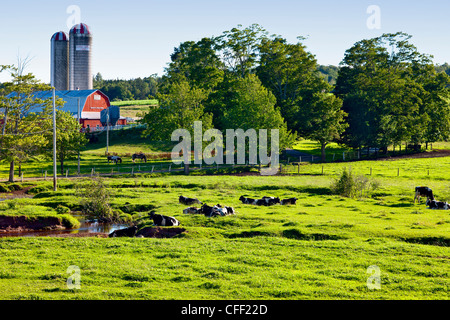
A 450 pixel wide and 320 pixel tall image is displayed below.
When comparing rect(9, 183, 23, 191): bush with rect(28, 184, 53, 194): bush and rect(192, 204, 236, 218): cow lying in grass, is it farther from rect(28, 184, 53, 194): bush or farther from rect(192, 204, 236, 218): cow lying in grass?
rect(192, 204, 236, 218): cow lying in grass

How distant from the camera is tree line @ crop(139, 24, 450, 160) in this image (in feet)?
235

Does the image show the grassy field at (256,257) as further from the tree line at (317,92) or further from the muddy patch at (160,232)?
the tree line at (317,92)

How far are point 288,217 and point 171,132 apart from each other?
1402 inches

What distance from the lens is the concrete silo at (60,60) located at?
117 meters

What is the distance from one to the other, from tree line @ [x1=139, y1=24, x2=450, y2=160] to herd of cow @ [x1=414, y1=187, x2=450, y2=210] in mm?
29487

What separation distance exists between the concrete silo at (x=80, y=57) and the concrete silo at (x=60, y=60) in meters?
2.31

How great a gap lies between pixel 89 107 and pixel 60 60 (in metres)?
23.3

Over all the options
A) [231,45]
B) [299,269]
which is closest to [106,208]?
[299,269]

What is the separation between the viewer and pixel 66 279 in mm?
18203

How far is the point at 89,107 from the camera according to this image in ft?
336

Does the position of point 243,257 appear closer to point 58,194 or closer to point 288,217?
point 288,217

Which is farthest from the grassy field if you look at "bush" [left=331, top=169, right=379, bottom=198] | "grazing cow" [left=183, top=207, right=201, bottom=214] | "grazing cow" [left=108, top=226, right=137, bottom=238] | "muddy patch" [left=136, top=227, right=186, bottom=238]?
"bush" [left=331, top=169, right=379, bottom=198]
